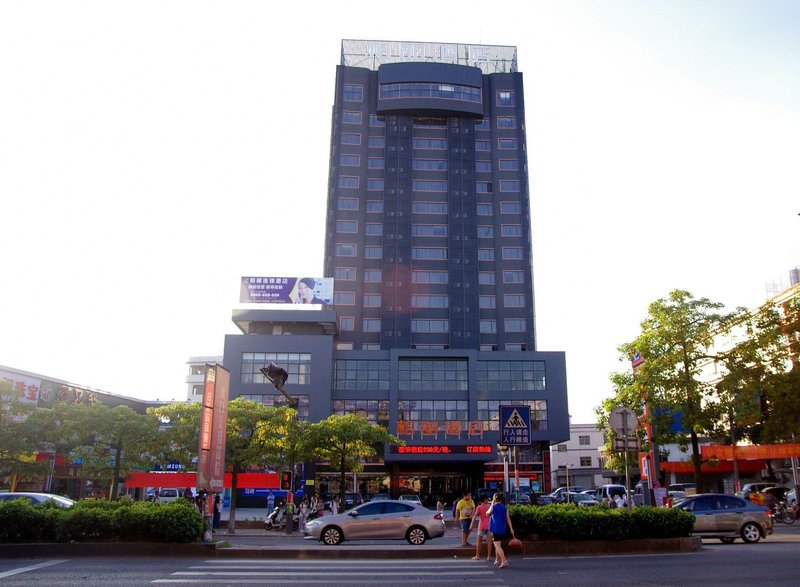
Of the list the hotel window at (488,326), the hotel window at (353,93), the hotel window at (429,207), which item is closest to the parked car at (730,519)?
the hotel window at (488,326)

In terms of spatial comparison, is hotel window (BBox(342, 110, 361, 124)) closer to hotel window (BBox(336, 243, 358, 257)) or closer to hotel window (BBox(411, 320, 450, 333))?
hotel window (BBox(336, 243, 358, 257))

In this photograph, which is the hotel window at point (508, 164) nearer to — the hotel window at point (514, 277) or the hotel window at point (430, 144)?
the hotel window at point (430, 144)

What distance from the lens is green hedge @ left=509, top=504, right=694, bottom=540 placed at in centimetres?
1848

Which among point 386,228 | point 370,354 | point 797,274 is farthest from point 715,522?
point 386,228

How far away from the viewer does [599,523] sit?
1856 cm

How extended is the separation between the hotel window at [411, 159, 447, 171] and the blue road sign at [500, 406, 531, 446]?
72031 millimetres

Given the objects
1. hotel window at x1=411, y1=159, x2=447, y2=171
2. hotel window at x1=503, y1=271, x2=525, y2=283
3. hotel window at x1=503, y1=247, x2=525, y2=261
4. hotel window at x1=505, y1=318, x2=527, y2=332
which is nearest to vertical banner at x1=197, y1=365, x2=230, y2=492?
hotel window at x1=505, y1=318, x2=527, y2=332

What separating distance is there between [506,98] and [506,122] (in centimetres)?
392

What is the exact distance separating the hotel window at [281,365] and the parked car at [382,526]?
49.5 meters

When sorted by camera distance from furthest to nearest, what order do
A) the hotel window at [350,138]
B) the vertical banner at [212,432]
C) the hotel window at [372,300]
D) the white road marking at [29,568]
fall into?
1. the hotel window at [350,138]
2. the hotel window at [372,300]
3. the vertical banner at [212,432]
4. the white road marking at [29,568]

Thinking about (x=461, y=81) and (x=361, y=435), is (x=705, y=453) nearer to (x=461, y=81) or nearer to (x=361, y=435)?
(x=361, y=435)

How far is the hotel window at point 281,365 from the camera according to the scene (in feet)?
234

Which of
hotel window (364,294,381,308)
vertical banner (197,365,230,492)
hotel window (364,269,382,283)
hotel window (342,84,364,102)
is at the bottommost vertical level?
vertical banner (197,365,230,492)

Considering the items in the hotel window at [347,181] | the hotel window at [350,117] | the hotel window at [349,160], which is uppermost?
the hotel window at [350,117]
